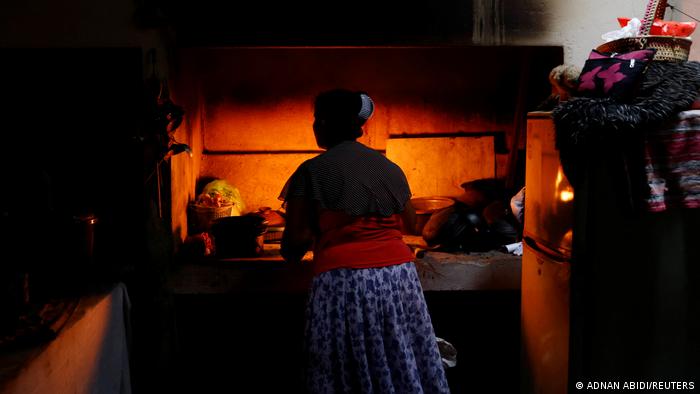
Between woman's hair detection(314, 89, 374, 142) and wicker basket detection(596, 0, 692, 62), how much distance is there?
1.64 metres

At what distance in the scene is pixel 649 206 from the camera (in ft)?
10.6

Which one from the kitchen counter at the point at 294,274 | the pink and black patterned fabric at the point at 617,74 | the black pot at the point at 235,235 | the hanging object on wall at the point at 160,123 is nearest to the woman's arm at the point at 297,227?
the hanging object on wall at the point at 160,123

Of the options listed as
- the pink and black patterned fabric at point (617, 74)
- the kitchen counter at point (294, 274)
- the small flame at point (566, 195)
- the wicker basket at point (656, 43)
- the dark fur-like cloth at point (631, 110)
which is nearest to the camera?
the dark fur-like cloth at point (631, 110)

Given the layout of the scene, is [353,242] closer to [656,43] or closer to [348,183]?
[348,183]

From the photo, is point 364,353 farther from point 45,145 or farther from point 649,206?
point 45,145

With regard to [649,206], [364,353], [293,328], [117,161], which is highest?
[117,161]

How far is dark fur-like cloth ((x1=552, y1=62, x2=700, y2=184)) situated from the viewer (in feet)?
10.2

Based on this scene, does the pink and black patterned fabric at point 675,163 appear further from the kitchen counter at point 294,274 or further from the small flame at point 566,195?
the kitchen counter at point 294,274

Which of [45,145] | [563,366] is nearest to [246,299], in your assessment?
[45,145]

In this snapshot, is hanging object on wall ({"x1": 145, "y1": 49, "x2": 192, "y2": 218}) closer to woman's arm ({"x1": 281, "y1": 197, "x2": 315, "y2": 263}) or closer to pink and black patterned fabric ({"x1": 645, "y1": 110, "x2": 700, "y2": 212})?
woman's arm ({"x1": 281, "y1": 197, "x2": 315, "y2": 263})

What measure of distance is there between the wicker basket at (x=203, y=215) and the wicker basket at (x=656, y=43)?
3.22 meters

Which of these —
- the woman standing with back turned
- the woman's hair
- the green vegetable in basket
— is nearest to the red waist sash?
the woman standing with back turned

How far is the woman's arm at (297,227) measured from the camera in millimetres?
3074

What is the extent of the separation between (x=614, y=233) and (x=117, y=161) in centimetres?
325
